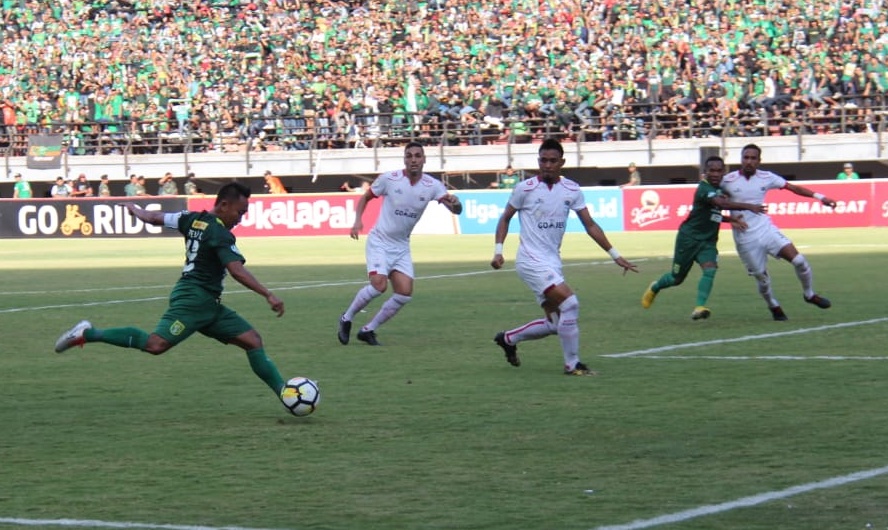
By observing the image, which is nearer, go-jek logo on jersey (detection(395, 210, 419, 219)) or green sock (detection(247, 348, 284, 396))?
green sock (detection(247, 348, 284, 396))

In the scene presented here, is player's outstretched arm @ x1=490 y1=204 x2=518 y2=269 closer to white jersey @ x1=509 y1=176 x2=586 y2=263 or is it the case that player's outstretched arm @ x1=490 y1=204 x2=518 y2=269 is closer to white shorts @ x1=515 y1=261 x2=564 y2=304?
white jersey @ x1=509 y1=176 x2=586 y2=263

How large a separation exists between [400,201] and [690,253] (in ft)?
11.9

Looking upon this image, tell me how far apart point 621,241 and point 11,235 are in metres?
19.1

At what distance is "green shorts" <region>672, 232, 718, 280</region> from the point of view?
1706 cm

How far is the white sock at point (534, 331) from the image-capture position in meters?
12.5

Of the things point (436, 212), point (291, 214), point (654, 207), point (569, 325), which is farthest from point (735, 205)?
point (291, 214)

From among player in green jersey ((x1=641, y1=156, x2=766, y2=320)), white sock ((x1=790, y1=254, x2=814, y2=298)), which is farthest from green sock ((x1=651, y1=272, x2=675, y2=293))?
white sock ((x1=790, y1=254, x2=814, y2=298))

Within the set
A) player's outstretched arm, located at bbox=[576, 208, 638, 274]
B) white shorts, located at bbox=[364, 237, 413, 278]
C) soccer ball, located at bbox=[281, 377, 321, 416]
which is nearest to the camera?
soccer ball, located at bbox=[281, 377, 321, 416]

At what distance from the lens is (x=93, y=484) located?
796 cm

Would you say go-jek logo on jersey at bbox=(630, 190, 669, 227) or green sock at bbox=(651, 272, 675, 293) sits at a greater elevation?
green sock at bbox=(651, 272, 675, 293)

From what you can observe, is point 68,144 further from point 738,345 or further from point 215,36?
point 738,345

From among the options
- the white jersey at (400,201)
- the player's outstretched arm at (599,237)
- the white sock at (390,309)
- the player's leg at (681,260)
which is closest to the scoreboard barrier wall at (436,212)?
the player's leg at (681,260)

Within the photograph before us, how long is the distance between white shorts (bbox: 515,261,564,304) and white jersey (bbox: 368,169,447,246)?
3225mm

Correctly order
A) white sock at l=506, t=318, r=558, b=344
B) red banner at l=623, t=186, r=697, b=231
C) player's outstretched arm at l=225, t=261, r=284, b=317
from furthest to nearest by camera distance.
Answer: red banner at l=623, t=186, r=697, b=231, white sock at l=506, t=318, r=558, b=344, player's outstretched arm at l=225, t=261, r=284, b=317
